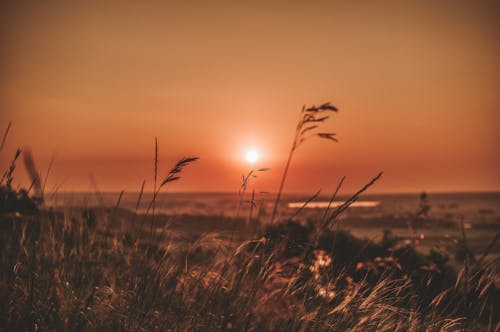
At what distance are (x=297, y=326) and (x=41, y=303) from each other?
4.18 feet

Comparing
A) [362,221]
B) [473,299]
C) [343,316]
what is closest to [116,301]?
[343,316]

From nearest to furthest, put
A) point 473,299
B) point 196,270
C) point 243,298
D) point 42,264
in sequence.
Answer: point 473,299, point 243,298, point 42,264, point 196,270

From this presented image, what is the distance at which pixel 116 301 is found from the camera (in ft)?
9.05

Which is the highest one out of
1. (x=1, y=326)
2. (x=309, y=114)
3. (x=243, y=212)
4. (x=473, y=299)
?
(x=309, y=114)

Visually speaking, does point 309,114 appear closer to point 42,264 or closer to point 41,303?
point 41,303

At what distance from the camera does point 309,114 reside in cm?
271

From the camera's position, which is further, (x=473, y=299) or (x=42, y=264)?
(x=42, y=264)

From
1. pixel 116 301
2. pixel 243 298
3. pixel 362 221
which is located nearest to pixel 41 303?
pixel 116 301

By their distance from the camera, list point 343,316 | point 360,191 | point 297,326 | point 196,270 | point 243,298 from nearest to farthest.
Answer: point 360,191
point 297,326
point 343,316
point 243,298
point 196,270

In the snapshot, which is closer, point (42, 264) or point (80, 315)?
point (80, 315)

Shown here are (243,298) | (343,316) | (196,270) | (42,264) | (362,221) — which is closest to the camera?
(343,316)

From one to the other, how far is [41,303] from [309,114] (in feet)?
5.33

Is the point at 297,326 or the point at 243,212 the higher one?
the point at 243,212

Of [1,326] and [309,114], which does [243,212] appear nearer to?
[309,114]
